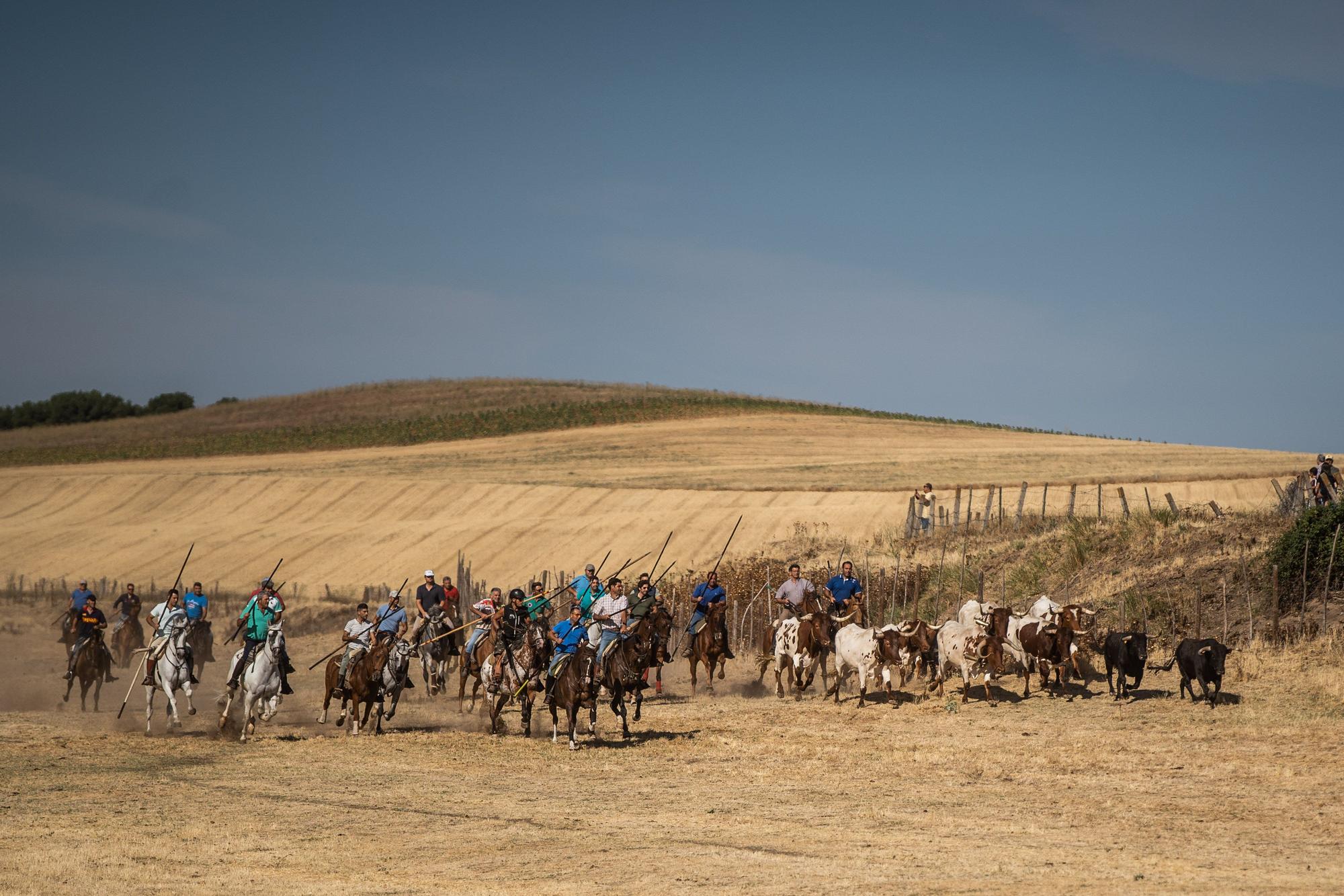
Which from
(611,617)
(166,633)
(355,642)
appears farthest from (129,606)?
(611,617)

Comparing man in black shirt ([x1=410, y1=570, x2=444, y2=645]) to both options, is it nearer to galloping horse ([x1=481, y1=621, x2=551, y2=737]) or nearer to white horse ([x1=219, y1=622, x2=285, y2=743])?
galloping horse ([x1=481, y1=621, x2=551, y2=737])

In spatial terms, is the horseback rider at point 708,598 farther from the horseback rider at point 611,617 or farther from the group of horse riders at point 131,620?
the group of horse riders at point 131,620

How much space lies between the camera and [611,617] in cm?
1991

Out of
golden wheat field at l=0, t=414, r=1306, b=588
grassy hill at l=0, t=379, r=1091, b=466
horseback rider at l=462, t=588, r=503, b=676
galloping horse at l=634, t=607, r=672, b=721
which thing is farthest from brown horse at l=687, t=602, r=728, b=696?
grassy hill at l=0, t=379, r=1091, b=466

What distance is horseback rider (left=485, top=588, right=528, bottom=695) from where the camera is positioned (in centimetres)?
1970

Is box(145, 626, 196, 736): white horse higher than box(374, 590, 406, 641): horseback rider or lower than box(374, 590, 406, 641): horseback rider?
lower

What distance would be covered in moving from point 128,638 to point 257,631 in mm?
9047

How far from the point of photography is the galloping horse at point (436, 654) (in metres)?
23.9

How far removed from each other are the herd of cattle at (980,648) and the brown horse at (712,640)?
4.76 ft

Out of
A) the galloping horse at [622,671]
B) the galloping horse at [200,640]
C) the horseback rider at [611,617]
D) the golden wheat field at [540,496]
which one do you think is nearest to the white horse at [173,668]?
the galloping horse at [200,640]

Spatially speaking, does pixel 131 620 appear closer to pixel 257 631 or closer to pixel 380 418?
pixel 257 631

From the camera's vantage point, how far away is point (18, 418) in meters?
121

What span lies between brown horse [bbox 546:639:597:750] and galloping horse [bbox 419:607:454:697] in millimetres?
4642

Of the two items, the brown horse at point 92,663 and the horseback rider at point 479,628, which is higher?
the horseback rider at point 479,628
